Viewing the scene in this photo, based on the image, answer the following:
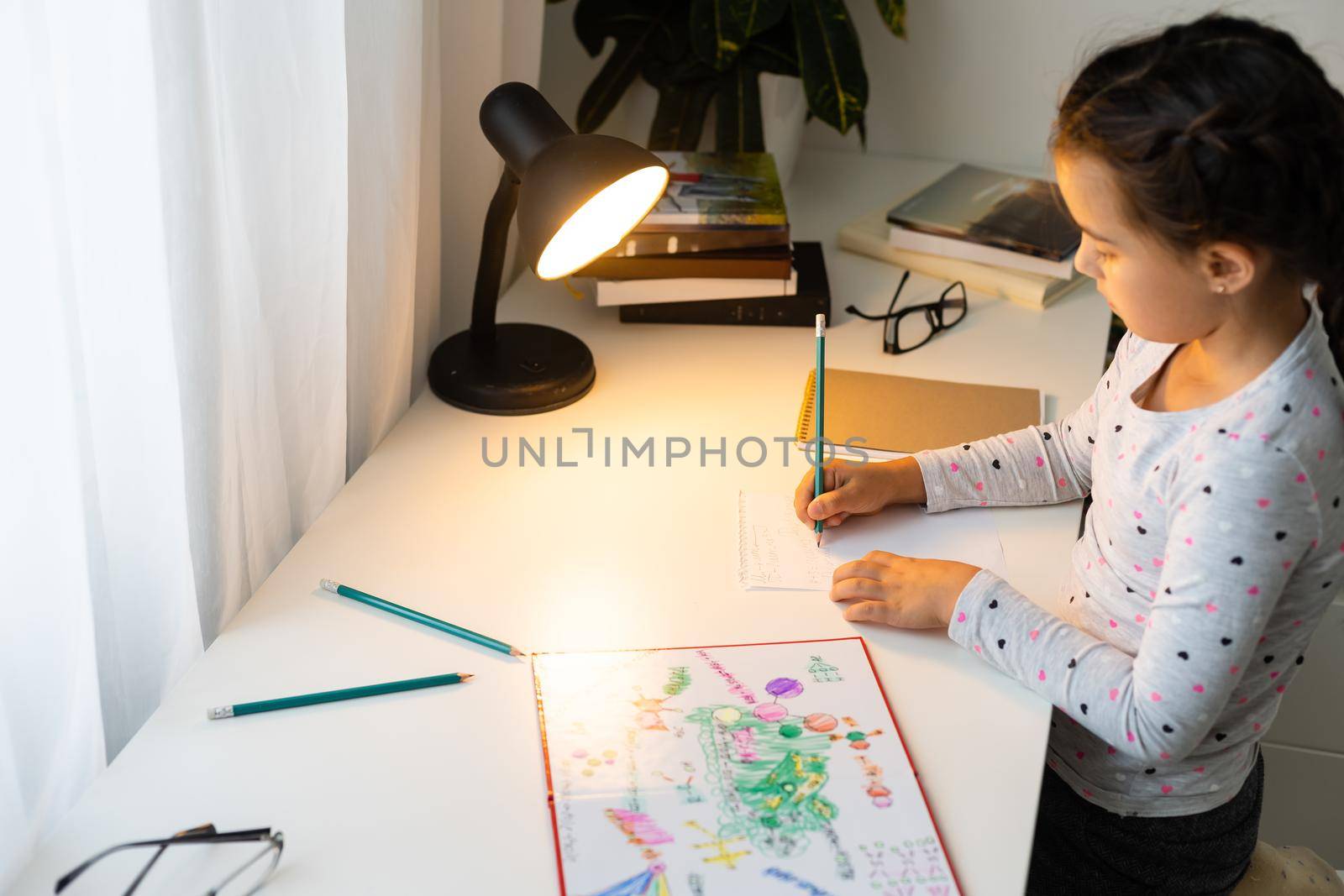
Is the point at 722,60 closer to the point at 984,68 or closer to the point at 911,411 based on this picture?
the point at 984,68

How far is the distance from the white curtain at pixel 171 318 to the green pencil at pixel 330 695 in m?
0.10

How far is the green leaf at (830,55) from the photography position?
4.92 ft

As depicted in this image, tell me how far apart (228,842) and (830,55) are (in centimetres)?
122

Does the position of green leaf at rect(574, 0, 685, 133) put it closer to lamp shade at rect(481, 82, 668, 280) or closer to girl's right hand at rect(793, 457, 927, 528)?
lamp shade at rect(481, 82, 668, 280)

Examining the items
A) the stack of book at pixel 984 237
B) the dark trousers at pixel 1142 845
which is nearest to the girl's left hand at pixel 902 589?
the dark trousers at pixel 1142 845

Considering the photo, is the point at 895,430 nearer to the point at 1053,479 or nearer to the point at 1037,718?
the point at 1053,479

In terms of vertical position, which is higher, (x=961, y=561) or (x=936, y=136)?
(x=936, y=136)

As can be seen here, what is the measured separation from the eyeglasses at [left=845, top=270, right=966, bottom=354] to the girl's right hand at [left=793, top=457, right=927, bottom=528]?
0.31m

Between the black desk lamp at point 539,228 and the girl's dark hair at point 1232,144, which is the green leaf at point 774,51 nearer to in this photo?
the black desk lamp at point 539,228

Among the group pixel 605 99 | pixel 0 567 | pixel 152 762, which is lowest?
pixel 152 762

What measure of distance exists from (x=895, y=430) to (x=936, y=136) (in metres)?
0.88

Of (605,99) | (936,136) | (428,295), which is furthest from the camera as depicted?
(936,136)

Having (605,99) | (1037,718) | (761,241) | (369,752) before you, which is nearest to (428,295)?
(761,241)

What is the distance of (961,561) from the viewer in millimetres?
905
